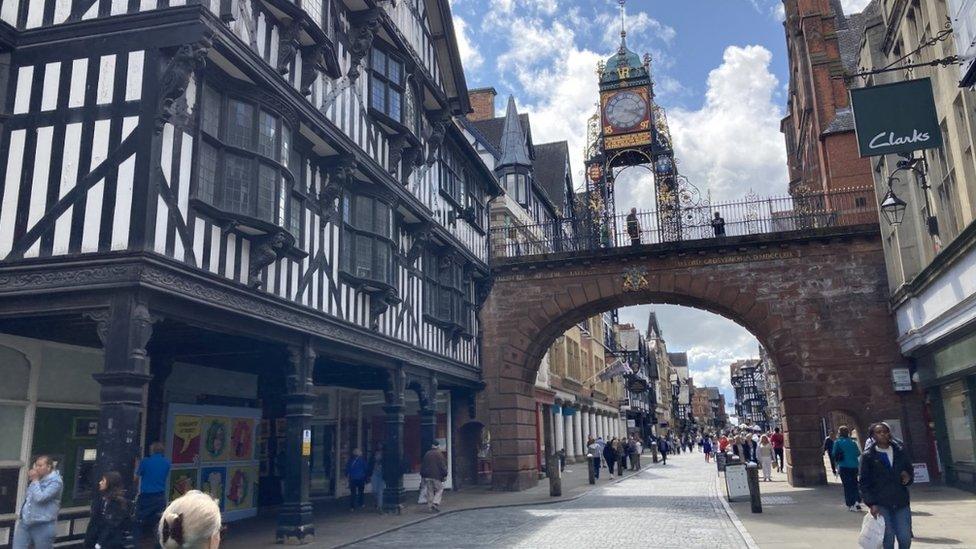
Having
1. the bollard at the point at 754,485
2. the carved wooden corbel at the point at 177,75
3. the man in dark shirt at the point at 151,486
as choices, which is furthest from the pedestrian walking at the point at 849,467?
the carved wooden corbel at the point at 177,75

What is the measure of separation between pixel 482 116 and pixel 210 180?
96.1 ft

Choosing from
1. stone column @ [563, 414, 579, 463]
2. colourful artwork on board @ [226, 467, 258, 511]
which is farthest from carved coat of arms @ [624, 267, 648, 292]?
stone column @ [563, 414, 579, 463]

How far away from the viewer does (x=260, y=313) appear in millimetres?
10648

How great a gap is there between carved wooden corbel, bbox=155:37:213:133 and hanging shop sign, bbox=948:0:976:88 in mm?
9890

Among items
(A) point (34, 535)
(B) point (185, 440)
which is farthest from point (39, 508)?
(B) point (185, 440)

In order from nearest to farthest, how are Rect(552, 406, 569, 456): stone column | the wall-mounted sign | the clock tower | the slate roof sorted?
the wall-mounted sign < the clock tower < Rect(552, 406, 569, 456): stone column < the slate roof

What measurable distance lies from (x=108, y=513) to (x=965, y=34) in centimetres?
1280

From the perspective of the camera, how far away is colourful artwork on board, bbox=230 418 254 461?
605 inches

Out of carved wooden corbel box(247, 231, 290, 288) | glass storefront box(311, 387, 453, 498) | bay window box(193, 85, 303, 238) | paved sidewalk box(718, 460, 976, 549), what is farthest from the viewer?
glass storefront box(311, 387, 453, 498)

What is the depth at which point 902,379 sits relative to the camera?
19.5m

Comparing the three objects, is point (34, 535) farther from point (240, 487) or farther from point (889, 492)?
point (889, 492)

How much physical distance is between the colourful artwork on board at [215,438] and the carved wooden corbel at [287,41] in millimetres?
7202

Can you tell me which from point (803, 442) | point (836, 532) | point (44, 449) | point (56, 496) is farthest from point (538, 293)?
point (56, 496)

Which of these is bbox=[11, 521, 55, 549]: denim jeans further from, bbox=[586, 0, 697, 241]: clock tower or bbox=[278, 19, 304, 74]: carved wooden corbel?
bbox=[586, 0, 697, 241]: clock tower
